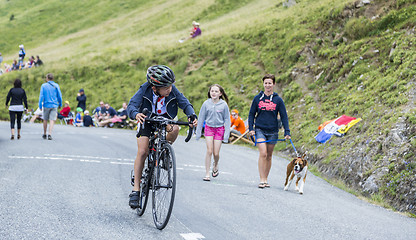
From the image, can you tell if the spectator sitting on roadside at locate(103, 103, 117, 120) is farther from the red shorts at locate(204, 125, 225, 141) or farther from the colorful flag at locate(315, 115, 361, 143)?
the red shorts at locate(204, 125, 225, 141)

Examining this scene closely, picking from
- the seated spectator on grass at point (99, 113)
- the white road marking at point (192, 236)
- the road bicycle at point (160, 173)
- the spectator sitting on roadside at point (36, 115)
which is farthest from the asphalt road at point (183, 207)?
the spectator sitting on roadside at point (36, 115)

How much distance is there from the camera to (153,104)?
6.55 metres

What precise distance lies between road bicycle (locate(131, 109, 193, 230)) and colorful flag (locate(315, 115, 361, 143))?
9.18 metres

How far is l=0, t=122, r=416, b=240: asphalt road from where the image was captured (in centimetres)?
605

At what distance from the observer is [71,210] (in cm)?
682

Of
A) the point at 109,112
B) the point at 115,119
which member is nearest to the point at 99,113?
the point at 109,112

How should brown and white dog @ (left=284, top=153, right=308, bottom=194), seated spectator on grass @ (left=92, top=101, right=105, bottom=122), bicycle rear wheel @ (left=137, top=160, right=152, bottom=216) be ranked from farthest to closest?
1. seated spectator on grass @ (left=92, top=101, right=105, bottom=122)
2. brown and white dog @ (left=284, top=153, right=308, bottom=194)
3. bicycle rear wheel @ (left=137, top=160, right=152, bottom=216)

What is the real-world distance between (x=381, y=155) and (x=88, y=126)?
1956 centimetres

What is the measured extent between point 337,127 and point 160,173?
10162 mm

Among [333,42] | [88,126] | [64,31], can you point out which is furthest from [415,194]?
[64,31]

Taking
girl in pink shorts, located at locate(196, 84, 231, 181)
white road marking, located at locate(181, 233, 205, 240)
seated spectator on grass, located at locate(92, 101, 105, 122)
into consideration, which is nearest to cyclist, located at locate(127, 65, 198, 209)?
white road marking, located at locate(181, 233, 205, 240)

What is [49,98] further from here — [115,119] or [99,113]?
[99,113]

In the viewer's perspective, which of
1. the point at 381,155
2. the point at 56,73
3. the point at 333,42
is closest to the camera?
the point at 381,155

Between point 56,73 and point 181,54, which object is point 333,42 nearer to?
point 181,54
